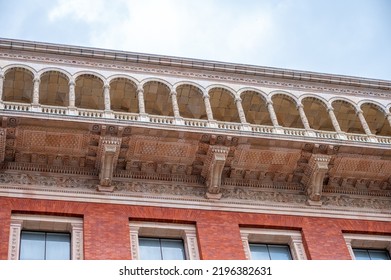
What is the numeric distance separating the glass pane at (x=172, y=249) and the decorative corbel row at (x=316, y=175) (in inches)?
174

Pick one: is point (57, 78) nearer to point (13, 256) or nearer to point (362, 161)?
point (13, 256)

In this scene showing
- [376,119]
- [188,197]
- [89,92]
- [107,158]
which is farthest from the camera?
[376,119]

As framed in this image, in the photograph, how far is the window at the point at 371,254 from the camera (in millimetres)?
22656

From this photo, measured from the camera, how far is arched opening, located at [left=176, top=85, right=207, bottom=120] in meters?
25.2

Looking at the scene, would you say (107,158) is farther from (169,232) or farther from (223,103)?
(223,103)

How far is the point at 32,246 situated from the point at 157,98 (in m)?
7.46

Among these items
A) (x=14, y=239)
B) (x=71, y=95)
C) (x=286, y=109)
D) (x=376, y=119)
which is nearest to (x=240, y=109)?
(x=286, y=109)

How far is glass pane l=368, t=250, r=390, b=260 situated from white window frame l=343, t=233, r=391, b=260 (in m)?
0.11

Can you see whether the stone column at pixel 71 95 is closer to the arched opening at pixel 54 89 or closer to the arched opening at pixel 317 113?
the arched opening at pixel 54 89

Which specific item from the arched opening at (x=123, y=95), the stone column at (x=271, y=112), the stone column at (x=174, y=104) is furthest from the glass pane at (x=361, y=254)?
the arched opening at (x=123, y=95)

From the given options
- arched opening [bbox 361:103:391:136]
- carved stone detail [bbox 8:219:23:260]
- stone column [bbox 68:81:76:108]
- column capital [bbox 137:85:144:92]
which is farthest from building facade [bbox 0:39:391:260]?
arched opening [bbox 361:103:391:136]

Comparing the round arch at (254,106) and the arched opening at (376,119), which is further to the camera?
the arched opening at (376,119)

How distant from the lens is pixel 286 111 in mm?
26656

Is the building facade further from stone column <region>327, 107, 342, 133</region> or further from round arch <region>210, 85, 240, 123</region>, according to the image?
stone column <region>327, 107, 342, 133</region>
